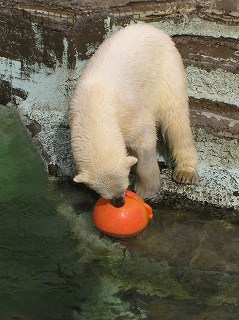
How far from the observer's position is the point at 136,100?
4738 mm

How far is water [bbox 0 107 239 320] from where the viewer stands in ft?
13.1

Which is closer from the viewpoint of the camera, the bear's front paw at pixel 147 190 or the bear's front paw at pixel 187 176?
the bear's front paw at pixel 147 190

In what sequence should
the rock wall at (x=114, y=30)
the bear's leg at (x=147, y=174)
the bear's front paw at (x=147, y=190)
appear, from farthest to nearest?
the rock wall at (x=114, y=30) → the bear's front paw at (x=147, y=190) → the bear's leg at (x=147, y=174)

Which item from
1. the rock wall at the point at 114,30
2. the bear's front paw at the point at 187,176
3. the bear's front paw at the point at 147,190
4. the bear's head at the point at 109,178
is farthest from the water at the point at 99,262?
the bear's head at the point at 109,178

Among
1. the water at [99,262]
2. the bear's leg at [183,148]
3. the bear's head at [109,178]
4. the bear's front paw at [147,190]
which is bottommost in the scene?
the water at [99,262]

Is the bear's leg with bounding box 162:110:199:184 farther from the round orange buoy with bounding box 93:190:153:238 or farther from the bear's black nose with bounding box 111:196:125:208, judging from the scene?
the bear's black nose with bounding box 111:196:125:208

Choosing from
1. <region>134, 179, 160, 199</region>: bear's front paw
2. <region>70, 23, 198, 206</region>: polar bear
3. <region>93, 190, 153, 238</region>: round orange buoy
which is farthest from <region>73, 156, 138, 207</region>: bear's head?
<region>134, 179, 160, 199</region>: bear's front paw

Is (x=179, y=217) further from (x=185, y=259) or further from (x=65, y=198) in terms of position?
(x=65, y=198)

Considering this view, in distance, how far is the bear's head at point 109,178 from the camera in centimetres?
406

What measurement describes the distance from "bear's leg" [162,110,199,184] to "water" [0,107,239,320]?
0.97 feet

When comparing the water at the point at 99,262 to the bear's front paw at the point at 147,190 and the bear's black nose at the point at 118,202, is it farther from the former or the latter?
the bear's black nose at the point at 118,202

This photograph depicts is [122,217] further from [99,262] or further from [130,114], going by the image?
[130,114]

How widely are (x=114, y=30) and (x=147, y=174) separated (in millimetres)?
1512

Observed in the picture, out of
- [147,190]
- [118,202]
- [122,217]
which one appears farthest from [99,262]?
[147,190]
